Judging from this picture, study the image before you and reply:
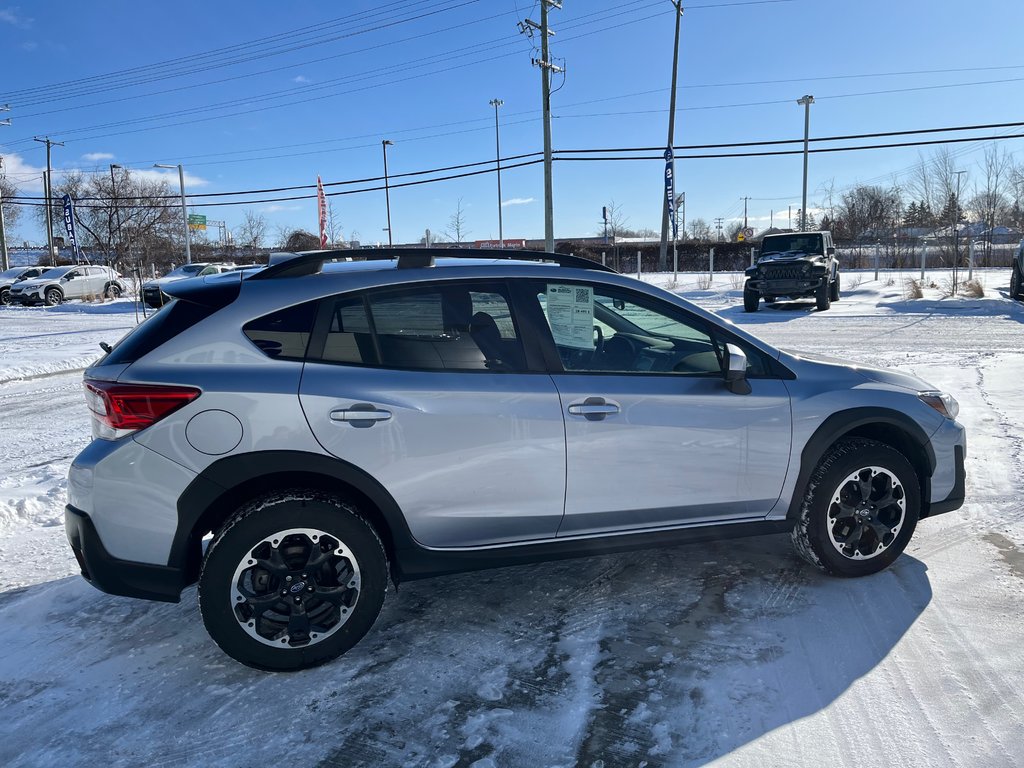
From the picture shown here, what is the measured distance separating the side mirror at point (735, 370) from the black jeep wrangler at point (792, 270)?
17399mm

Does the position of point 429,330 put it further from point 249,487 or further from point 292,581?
point 292,581

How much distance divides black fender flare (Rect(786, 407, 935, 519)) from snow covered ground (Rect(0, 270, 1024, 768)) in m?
0.55

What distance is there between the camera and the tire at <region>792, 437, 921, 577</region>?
11.9 ft

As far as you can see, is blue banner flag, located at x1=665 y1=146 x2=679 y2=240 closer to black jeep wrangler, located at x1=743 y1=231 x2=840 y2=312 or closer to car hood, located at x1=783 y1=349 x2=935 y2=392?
black jeep wrangler, located at x1=743 y1=231 x2=840 y2=312

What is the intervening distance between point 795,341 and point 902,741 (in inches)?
467

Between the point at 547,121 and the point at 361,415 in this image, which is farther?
the point at 547,121

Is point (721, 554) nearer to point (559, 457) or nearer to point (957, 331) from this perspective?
point (559, 457)

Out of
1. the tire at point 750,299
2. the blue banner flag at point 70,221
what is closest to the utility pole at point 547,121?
the tire at point 750,299

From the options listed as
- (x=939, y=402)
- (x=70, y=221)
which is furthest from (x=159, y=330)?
(x=70, y=221)

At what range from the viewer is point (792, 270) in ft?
63.7

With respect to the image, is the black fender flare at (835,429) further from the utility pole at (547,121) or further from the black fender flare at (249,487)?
the utility pole at (547,121)

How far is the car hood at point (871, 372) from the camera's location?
3754 millimetres

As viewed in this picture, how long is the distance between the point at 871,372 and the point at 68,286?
33220mm

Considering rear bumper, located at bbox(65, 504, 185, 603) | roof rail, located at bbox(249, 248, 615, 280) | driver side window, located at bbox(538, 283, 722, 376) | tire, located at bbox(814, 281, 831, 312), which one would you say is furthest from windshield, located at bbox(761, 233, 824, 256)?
rear bumper, located at bbox(65, 504, 185, 603)
